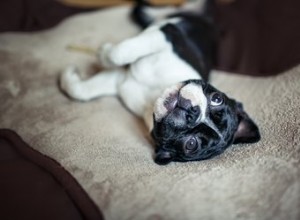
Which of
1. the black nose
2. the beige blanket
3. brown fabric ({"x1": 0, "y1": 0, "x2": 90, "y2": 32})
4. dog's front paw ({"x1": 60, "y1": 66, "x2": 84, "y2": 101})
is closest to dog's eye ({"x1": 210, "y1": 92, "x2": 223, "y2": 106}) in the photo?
the black nose

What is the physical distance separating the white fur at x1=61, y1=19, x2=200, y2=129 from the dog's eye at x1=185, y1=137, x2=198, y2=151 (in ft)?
1.23

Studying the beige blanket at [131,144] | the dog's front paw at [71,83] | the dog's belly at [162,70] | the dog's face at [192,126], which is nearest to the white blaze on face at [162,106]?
the dog's face at [192,126]

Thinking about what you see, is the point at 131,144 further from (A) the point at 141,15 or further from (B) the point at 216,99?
(A) the point at 141,15

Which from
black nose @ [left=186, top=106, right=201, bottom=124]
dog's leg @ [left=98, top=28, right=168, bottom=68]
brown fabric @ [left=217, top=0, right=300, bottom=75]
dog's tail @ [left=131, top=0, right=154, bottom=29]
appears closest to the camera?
black nose @ [left=186, top=106, right=201, bottom=124]

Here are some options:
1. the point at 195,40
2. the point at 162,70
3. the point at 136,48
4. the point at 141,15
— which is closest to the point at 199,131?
the point at 162,70

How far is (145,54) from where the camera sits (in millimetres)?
2396

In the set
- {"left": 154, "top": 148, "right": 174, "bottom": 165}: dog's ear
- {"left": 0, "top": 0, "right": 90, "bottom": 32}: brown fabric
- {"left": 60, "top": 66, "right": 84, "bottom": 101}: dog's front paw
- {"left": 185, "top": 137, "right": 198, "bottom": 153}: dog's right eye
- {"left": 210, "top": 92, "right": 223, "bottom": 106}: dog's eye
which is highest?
{"left": 210, "top": 92, "right": 223, "bottom": 106}: dog's eye

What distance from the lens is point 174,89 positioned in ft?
6.61

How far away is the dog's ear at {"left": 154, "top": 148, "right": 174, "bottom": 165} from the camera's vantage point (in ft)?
6.35

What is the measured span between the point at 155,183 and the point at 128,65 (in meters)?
1.04

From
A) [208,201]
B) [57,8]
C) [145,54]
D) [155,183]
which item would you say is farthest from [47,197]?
[57,8]

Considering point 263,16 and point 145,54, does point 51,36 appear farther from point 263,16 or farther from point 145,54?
point 263,16

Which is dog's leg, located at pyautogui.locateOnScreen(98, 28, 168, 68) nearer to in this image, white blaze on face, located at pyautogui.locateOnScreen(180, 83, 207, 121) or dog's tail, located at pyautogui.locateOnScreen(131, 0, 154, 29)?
white blaze on face, located at pyautogui.locateOnScreen(180, 83, 207, 121)

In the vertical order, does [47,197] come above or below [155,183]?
below
